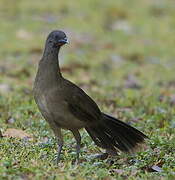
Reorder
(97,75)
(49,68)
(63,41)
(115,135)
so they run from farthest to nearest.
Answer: (97,75) → (115,135) → (49,68) → (63,41)

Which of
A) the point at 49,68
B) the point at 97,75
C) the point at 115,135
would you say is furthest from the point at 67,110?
the point at 97,75

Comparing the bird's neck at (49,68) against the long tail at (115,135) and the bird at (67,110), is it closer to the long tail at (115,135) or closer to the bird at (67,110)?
the bird at (67,110)

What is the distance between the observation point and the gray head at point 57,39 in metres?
5.68

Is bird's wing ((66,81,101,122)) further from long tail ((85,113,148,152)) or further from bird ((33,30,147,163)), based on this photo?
long tail ((85,113,148,152))

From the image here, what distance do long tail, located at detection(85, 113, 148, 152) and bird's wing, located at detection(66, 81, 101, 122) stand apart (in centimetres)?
17

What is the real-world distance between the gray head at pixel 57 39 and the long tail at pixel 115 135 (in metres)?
0.96

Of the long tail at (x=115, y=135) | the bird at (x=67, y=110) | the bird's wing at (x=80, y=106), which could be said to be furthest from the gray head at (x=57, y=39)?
the long tail at (x=115, y=135)

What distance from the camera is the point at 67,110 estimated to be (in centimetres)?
568

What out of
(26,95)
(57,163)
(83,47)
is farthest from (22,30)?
(57,163)

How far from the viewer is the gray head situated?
5.68 m

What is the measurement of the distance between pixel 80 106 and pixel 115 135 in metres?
0.58

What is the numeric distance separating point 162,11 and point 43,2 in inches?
135

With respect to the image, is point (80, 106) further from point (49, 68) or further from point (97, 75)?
point (97, 75)

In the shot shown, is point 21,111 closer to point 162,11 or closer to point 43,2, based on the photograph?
point 43,2
